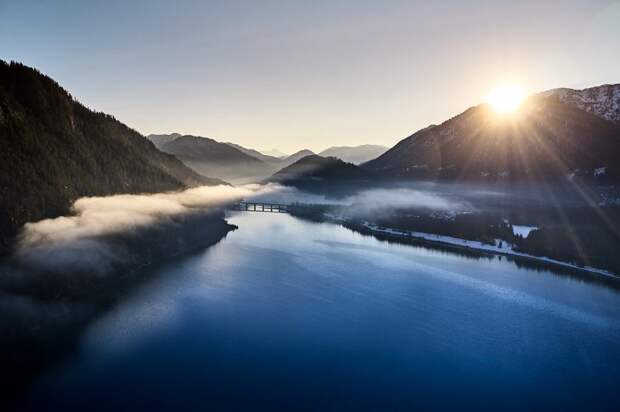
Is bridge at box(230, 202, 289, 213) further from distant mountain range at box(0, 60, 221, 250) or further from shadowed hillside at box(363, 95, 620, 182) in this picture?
shadowed hillside at box(363, 95, 620, 182)

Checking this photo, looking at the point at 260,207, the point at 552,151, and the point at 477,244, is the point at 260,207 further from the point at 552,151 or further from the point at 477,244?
the point at 552,151

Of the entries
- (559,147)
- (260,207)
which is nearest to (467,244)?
(260,207)

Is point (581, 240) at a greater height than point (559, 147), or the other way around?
point (559, 147)

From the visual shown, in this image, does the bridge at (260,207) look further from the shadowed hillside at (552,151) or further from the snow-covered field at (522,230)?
the shadowed hillside at (552,151)

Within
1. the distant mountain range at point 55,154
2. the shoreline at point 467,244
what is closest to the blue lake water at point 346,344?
the shoreline at point 467,244

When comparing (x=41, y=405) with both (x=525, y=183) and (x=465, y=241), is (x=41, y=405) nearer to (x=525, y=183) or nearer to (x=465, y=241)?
(x=465, y=241)
